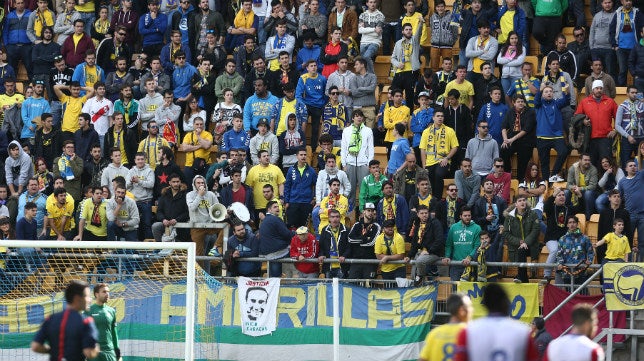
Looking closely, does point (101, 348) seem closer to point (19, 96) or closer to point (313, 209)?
point (313, 209)

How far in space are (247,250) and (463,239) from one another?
339 centimetres

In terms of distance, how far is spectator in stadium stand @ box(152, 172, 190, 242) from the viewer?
2239 cm

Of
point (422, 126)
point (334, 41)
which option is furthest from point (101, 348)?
point (334, 41)

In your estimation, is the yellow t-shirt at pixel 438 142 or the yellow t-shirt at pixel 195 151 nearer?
the yellow t-shirt at pixel 438 142

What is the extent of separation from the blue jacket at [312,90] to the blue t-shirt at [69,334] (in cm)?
1178

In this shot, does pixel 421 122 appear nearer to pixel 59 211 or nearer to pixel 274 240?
pixel 274 240

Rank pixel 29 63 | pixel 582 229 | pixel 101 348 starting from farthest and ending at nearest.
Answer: pixel 29 63, pixel 582 229, pixel 101 348

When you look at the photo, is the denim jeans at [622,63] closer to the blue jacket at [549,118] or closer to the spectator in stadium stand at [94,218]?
the blue jacket at [549,118]

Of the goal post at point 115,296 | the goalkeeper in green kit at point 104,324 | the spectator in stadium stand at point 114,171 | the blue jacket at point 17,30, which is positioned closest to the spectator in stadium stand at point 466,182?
the goal post at point 115,296

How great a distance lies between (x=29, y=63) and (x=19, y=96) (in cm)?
188

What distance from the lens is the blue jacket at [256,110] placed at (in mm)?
24391

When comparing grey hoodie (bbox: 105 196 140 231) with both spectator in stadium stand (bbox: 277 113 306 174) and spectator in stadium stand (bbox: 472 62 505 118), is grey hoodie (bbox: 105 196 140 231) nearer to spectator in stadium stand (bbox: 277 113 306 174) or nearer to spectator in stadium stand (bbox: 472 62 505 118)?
spectator in stadium stand (bbox: 277 113 306 174)

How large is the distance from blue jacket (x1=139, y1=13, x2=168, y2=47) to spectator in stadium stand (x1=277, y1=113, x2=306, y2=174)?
473cm

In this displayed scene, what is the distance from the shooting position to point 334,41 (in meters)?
25.1
